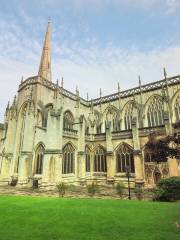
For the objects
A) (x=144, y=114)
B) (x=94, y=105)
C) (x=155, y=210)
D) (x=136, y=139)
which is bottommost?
(x=155, y=210)

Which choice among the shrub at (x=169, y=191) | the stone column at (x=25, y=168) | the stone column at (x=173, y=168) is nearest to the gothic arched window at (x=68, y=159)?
the stone column at (x=25, y=168)

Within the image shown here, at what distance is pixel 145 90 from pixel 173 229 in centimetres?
2572

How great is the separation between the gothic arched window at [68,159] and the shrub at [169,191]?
11693 mm

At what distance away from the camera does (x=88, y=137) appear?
1021 inches

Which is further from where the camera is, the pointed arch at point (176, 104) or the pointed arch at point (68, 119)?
the pointed arch at point (68, 119)

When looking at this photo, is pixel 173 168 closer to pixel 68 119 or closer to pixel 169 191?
pixel 169 191

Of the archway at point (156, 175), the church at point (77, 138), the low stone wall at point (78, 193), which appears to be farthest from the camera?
the church at point (77, 138)

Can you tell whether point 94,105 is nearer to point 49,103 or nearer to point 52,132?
point 49,103

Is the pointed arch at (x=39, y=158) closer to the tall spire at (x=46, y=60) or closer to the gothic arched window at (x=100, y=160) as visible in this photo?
the gothic arched window at (x=100, y=160)

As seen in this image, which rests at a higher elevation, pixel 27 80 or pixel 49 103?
pixel 27 80

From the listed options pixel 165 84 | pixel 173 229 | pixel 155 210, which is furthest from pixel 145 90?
pixel 173 229

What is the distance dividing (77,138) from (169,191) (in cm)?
1354

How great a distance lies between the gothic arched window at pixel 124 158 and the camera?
→ 73.2ft

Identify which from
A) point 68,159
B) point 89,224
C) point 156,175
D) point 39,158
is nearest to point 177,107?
point 156,175
